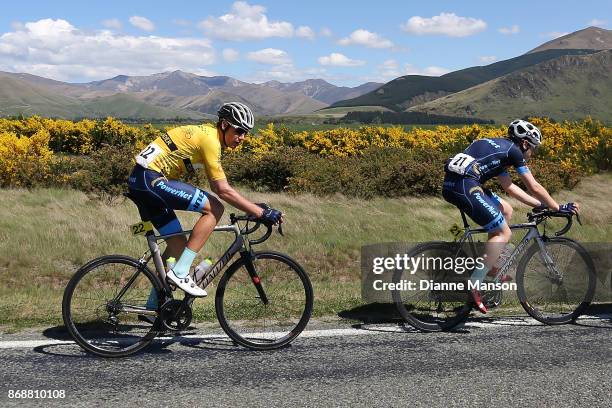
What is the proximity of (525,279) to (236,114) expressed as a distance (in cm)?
353

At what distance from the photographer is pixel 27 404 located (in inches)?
153

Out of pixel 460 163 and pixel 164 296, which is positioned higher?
pixel 460 163

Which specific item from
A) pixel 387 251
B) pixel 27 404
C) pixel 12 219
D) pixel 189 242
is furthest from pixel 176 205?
pixel 12 219

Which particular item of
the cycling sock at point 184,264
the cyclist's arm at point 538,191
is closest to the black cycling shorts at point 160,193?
the cycling sock at point 184,264

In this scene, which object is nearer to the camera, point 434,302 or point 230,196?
point 230,196

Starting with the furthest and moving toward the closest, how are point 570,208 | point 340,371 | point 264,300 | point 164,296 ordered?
point 570,208
point 264,300
point 164,296
point 340,371

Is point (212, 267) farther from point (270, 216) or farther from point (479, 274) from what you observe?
point (479, 274)

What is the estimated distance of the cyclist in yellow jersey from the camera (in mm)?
4992

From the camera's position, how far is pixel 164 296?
516 centimetres

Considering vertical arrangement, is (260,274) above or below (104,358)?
above

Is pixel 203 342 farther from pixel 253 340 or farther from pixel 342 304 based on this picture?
pixel 342 304

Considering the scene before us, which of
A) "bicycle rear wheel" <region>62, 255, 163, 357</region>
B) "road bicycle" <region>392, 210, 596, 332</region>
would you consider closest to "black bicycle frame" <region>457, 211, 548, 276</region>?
"road bicycle" <region>392, 210, 596, 332</region>

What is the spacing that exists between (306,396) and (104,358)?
1.89 meters

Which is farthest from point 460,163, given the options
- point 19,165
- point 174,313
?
point 19,165
